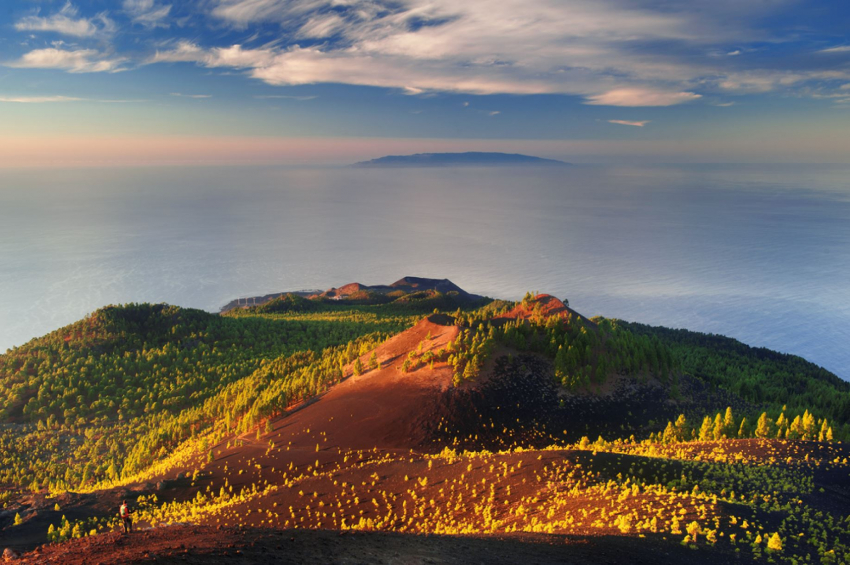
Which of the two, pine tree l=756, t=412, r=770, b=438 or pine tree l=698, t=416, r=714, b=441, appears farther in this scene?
pine tree l=698, t=416, r=714, b=441

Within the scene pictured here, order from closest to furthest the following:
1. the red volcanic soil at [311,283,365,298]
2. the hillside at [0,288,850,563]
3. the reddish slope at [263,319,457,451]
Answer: the hillside at [0,288,850,563] → the reddish slope at [263,319,457,451] → the red volcanic soil at [311,283,365,298]

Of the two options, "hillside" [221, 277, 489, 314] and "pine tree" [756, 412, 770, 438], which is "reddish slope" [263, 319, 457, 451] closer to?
"pine tree" [756, 412, 770, 438]

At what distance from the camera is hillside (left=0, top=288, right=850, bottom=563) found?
18781 millimetres

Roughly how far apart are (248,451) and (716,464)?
3223 centimetres

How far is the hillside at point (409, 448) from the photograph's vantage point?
18.8m

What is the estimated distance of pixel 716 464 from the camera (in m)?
28.0

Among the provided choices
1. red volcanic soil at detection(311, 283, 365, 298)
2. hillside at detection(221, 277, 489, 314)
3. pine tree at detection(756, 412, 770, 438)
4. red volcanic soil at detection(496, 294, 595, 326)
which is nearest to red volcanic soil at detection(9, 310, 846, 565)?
pine tree at detection(756, 412, 770, 438)

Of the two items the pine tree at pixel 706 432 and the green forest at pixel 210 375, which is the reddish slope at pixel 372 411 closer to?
the green forest at pixel 210 375

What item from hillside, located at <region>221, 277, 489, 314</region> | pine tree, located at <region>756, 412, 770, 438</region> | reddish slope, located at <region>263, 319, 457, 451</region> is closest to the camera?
pine tree, located at <region>756, 412, 770, 438</region>

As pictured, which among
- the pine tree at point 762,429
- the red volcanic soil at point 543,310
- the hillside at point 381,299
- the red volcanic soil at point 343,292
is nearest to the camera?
the pine tree at point 762,429

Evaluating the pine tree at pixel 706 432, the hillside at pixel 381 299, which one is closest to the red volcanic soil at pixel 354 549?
the pine tree at pixel 706 432

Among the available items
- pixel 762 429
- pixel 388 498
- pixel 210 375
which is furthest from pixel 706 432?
pixel 210 375

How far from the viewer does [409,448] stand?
38125mm

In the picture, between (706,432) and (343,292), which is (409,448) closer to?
(706,432)
